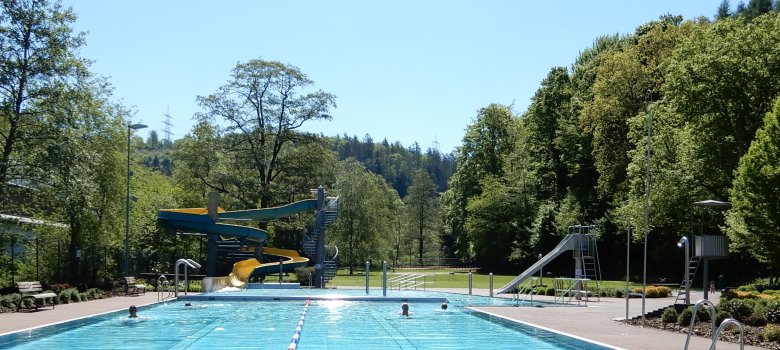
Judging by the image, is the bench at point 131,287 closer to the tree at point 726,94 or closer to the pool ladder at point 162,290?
the pool ladder at point 162,290

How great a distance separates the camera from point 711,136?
40094 millimetres

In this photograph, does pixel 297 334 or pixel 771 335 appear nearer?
pixel 771 335

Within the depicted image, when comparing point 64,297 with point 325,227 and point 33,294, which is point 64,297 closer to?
point 33,294

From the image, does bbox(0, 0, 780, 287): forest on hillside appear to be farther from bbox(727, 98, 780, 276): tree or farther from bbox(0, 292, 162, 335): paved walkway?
bbox(0, 292, 162, 335): paved walkway

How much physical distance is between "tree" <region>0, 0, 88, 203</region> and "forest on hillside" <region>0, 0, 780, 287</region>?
0.07m

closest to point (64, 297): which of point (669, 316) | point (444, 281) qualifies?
point (669, 316)

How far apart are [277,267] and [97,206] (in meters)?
10.6

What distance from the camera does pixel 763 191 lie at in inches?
1131

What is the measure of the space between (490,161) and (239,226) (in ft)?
135

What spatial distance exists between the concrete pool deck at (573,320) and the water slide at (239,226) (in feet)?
34.8

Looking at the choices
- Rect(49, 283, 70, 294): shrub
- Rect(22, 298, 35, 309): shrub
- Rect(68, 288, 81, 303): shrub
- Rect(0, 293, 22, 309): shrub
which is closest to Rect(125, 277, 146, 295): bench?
Rect(49, 283, 70, 294): shrub

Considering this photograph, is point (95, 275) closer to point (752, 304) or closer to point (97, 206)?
point (97, 206)

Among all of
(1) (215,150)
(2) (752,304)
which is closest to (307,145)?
(1) (215,150)

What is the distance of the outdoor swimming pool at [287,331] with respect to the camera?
57.2 ft
